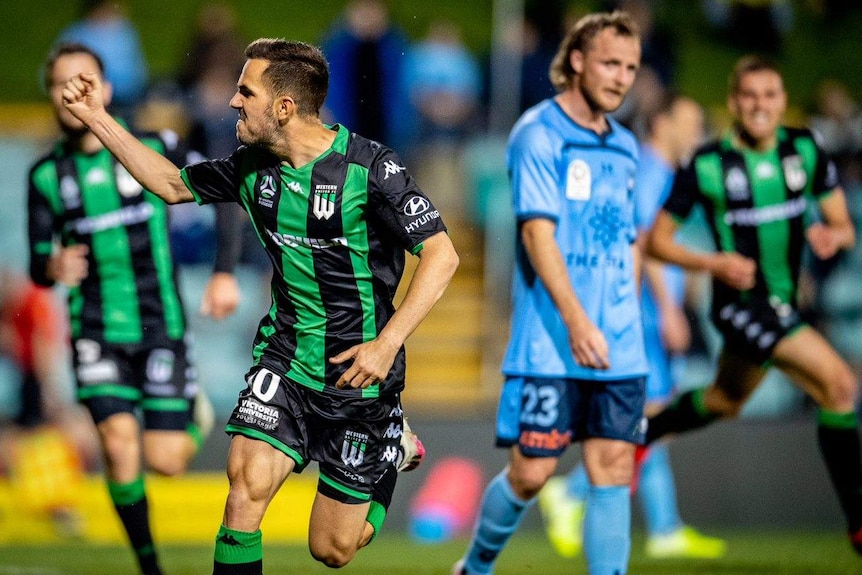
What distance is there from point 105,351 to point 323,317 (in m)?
2.06

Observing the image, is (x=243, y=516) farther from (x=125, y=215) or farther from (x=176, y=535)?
(x=176, y=535)

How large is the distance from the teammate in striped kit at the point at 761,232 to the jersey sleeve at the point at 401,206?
2.60 meters

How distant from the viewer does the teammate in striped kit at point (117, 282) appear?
6848mm

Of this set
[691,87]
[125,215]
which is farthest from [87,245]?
[691,87]

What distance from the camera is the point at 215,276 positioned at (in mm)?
6797

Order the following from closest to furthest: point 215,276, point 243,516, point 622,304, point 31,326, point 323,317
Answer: point 243,516 → point 323,317 → point 622,304 → point 215,276 → point 31,326

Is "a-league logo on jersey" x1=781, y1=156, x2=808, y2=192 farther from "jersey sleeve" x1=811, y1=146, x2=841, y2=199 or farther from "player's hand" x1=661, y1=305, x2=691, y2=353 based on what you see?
"player's hand" x1=661, y1=305, x2=691, y2=353

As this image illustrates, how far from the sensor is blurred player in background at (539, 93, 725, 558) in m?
9.34

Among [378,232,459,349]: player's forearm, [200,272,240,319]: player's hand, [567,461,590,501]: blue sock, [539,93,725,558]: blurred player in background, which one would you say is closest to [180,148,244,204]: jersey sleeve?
[378,232,459,349]: player's forearm

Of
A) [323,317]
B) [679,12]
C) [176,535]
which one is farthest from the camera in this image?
[679,12]

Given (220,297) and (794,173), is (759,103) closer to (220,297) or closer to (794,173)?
(794,173)

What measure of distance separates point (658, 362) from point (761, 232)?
2.23 meters

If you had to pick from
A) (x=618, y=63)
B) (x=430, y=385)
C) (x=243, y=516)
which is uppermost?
(x=618, y=63)

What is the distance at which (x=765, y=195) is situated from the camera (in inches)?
296
